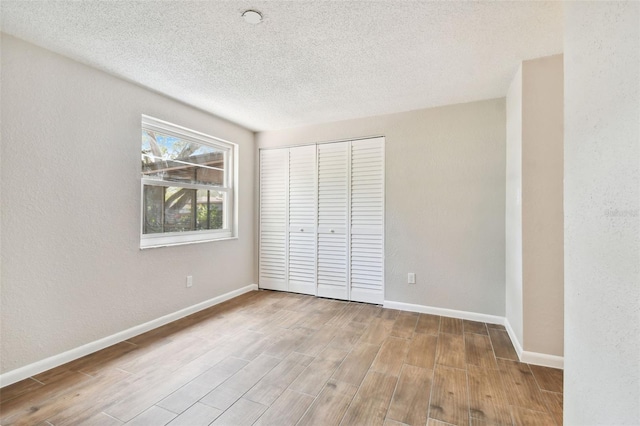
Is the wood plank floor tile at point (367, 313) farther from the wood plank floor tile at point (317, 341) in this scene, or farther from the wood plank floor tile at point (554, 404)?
the wood plank floor tile at point (554, 404)

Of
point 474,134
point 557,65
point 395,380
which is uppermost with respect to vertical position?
point 557,65

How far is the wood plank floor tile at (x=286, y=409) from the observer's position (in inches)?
62.3

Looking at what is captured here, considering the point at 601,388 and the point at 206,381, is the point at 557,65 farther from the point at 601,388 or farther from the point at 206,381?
the point at 206,381

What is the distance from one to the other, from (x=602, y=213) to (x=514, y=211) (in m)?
1.82

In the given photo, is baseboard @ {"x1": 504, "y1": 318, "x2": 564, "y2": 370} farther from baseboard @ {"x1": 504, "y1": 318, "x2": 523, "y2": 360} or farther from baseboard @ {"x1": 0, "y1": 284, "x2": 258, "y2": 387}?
baseboard @ {"x1": 0, "y1": 284, "x2": 258, "y2": 387}

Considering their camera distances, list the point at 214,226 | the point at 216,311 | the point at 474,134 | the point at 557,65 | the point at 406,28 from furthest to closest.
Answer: the point at 214,226
the point at 216,311
the point at 474,134
the point at 557,65
the point at 406,28

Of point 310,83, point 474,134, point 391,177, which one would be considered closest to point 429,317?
point 391,177

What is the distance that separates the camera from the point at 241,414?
1.64m

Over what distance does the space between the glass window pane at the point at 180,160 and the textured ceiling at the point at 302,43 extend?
541 mm

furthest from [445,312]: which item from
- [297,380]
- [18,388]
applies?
[18,388]

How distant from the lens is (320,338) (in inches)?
104

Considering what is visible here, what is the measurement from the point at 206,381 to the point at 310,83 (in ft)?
8.51

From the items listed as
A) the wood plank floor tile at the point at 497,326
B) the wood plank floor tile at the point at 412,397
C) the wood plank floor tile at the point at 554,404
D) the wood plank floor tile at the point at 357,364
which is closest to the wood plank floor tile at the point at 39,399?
the wood plank floor tile at the point at 357,364

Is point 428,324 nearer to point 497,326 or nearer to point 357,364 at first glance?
point 497,326
